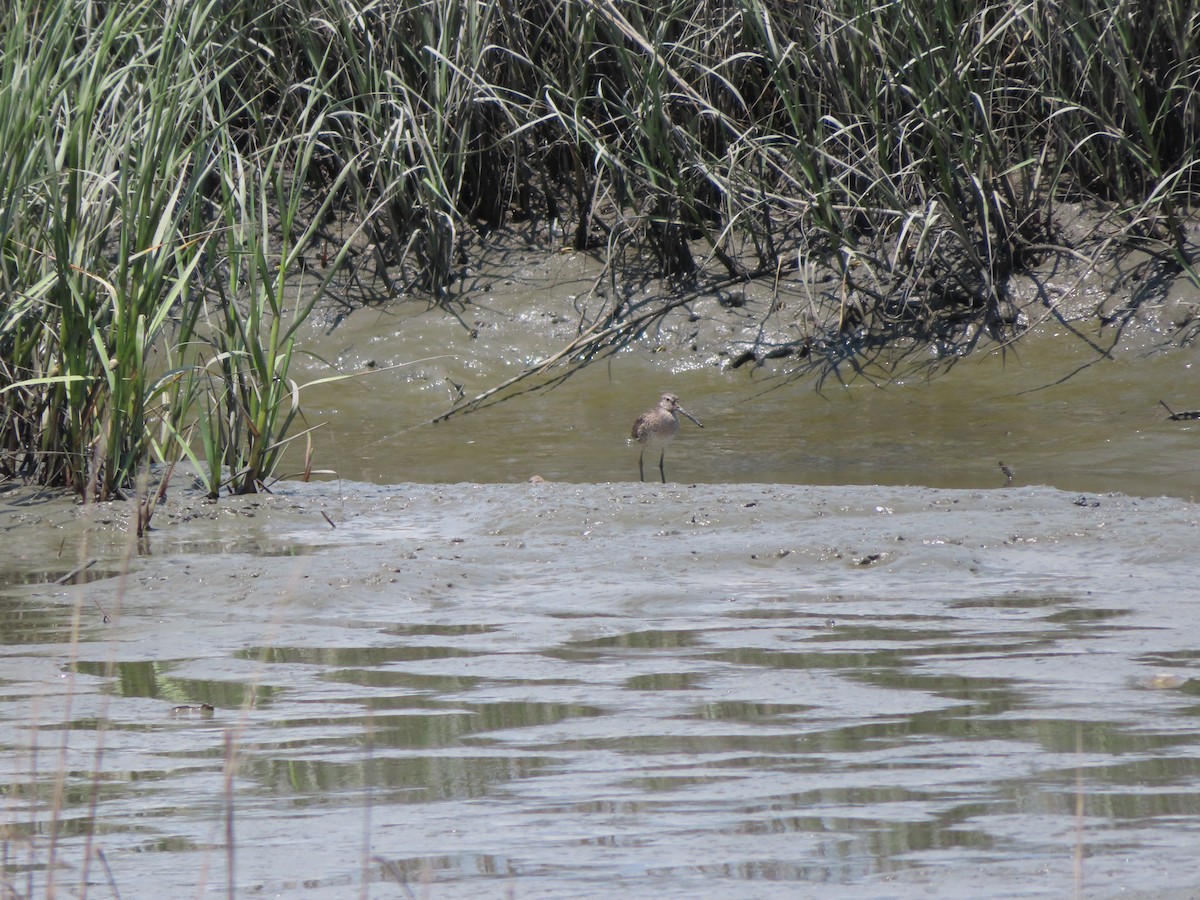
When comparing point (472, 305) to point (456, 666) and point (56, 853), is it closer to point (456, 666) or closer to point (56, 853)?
point (456, 666)

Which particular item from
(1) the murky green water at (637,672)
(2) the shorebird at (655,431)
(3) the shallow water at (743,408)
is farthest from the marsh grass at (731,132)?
(2) the shorebird at (655,431)

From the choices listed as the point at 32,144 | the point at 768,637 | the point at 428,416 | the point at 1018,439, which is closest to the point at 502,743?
the point at 768,637

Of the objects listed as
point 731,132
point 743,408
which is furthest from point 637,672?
point 731,132

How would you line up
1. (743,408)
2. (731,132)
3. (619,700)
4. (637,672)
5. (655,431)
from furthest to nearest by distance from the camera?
(731,132)
(743,408)
(655,431)
(637,672)
(619,700)

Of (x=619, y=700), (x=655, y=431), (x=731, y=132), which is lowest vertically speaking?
(x=619, y=700)

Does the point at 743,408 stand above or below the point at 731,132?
below

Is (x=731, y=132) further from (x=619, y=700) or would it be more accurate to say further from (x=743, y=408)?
(x=619, y=700)

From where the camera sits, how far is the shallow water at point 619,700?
240 centimetres

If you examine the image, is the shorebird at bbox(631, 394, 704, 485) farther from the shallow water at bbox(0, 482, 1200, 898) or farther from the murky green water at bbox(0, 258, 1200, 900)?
the shallow water at bbox(0, 482, 1200, 898)

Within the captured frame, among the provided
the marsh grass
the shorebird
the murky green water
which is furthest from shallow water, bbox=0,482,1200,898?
the marsh grass

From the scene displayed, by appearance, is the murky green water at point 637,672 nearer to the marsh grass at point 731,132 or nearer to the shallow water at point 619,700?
the shallow water at point 619,700

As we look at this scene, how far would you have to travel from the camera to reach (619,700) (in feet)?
11.1

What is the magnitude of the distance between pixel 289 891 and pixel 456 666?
147 cm

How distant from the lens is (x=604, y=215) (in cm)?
955
